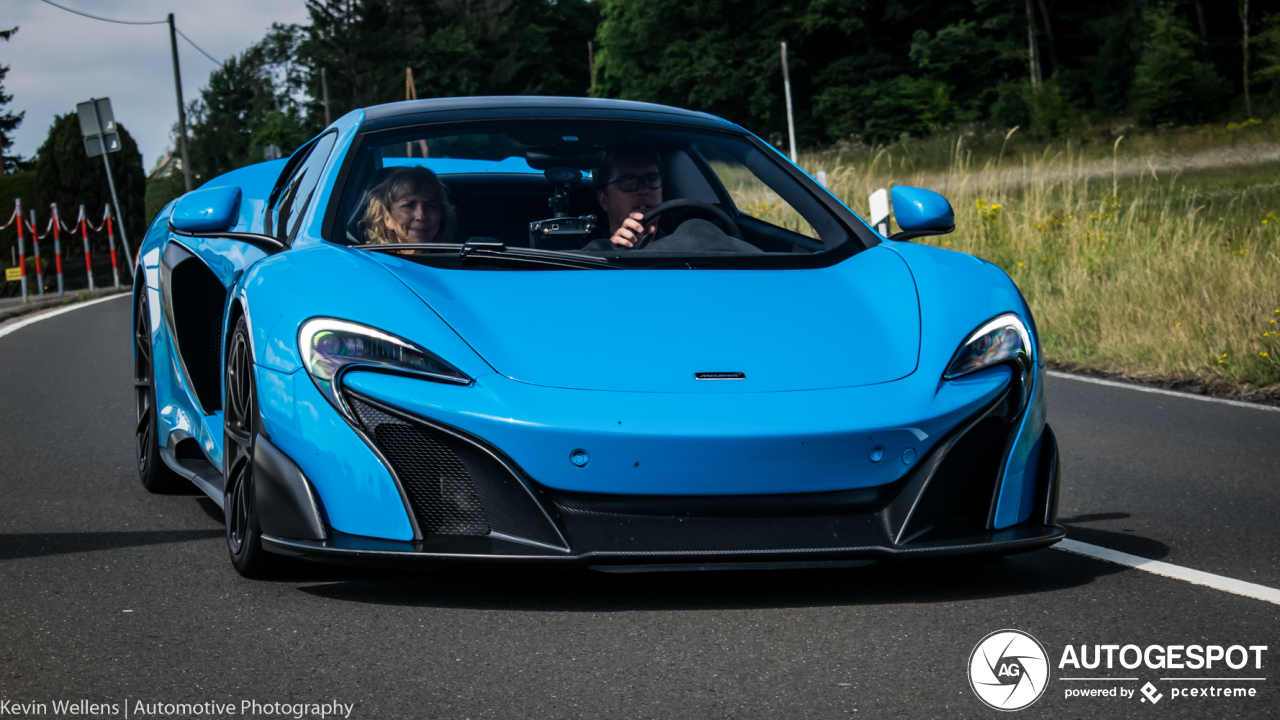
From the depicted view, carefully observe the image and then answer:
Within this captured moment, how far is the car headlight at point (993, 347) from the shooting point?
11.2 feet

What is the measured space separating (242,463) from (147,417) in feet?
5.84

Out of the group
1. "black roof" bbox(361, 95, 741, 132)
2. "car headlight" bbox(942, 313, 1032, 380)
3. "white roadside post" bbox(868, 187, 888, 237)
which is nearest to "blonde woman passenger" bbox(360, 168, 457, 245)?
"black roof" bbox(361, 95, 741, 132)

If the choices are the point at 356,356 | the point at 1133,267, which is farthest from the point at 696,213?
the point at 1133,267

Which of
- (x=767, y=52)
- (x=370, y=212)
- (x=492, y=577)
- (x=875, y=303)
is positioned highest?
(x=767, y=52)

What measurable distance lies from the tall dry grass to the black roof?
14.4 ft

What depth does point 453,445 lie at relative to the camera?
3.15m

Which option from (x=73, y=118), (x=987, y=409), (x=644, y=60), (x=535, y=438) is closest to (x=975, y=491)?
(x=987, y=409)

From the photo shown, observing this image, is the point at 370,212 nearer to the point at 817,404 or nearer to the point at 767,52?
the point at 817,404

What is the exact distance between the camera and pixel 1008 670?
2824mm

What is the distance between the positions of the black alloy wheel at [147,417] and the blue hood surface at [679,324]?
1.80 meters

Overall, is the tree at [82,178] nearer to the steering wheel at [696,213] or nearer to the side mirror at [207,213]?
the side mirror at [207,213]

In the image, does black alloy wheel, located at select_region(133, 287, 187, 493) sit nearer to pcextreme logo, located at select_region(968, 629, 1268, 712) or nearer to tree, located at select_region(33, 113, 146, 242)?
pcextreme logo, located at select_region(968, 629, 1268, 712)

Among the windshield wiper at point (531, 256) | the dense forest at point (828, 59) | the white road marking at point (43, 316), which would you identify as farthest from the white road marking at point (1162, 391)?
the dense forest at point (828, 59)

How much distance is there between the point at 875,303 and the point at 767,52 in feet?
204
